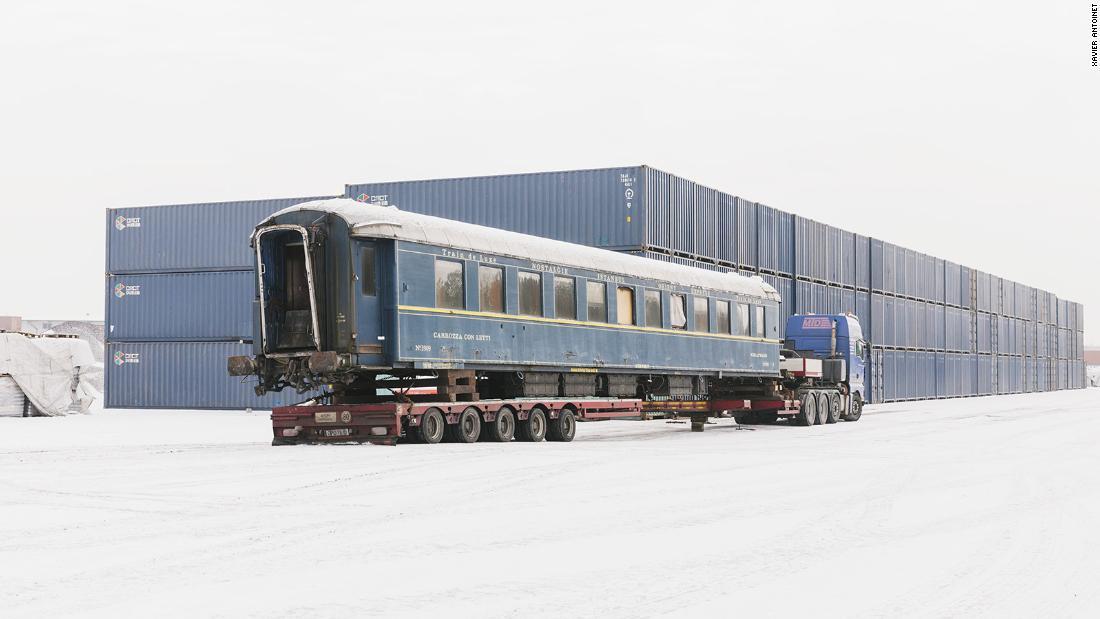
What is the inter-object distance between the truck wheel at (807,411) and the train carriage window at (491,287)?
503 inches

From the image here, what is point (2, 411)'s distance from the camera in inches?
1282

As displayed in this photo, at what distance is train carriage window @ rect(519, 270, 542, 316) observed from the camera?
2097cm

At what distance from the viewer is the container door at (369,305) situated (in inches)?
710

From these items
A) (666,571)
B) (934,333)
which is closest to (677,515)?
(666,571)

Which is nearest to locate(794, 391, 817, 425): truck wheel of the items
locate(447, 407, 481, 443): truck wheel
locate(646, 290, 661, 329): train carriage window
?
locate(646, 290, 661, 329): train carriage window

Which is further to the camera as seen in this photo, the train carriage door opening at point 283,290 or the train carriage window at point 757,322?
the train carriage window at point 757,322

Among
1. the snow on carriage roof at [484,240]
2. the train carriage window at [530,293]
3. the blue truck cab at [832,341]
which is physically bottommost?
the blue truck cab at [832,341]

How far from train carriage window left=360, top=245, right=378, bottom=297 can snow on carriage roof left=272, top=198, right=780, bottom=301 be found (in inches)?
13.1

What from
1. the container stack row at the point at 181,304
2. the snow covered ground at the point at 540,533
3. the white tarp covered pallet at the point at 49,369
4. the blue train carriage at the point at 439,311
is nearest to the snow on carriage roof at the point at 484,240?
the blue train carriage at the point at 439,311

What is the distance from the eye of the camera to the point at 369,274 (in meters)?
18.3

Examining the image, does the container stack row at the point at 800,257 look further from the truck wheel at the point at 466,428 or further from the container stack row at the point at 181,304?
the truck wheel at the point at 466,428

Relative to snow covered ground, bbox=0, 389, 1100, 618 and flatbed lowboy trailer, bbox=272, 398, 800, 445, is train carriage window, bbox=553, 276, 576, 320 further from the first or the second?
snow covered ground, bbox=0, 389, 1100, 618

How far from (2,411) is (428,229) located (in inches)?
767

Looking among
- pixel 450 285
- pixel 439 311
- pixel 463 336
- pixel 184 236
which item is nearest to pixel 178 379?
pixel 184 236
